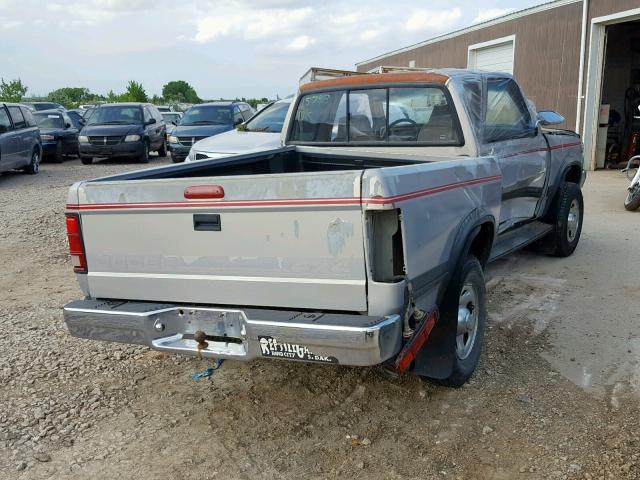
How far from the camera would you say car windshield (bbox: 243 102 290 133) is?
10.8 metres

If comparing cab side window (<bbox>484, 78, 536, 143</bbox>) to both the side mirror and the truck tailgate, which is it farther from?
the truck tailgate

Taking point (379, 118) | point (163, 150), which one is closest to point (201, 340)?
point (379, 118)

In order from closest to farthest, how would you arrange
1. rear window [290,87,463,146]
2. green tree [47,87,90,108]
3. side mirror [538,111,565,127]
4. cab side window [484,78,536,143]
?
rear window [290,87,463,146]
cab side window [484,78,536,143]
side mirror [538,111,565,127]
green tree [47,87,90,108]

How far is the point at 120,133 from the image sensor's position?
17.5 metres

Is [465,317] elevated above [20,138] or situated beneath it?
situated beneath

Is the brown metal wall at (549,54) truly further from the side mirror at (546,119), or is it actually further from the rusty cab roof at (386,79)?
the rusty cab roof at (386,79)

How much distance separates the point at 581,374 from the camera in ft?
14.0

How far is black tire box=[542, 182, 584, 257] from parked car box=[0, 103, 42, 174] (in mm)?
11970

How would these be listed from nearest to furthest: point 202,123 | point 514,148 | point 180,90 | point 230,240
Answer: point 230,240, point 514,148, point 202,123, point 180,90

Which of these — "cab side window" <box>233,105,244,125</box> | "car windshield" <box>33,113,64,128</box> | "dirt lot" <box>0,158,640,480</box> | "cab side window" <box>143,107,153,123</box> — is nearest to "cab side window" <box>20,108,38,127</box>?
"cab side window" <box>143,107,153,123</box>

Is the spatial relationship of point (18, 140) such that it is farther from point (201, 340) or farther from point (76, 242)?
point (201, 340)

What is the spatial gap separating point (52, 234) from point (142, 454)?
20.2 ft

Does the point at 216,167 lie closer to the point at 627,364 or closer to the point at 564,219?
the point at 627,364

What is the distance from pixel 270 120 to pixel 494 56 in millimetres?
11017
